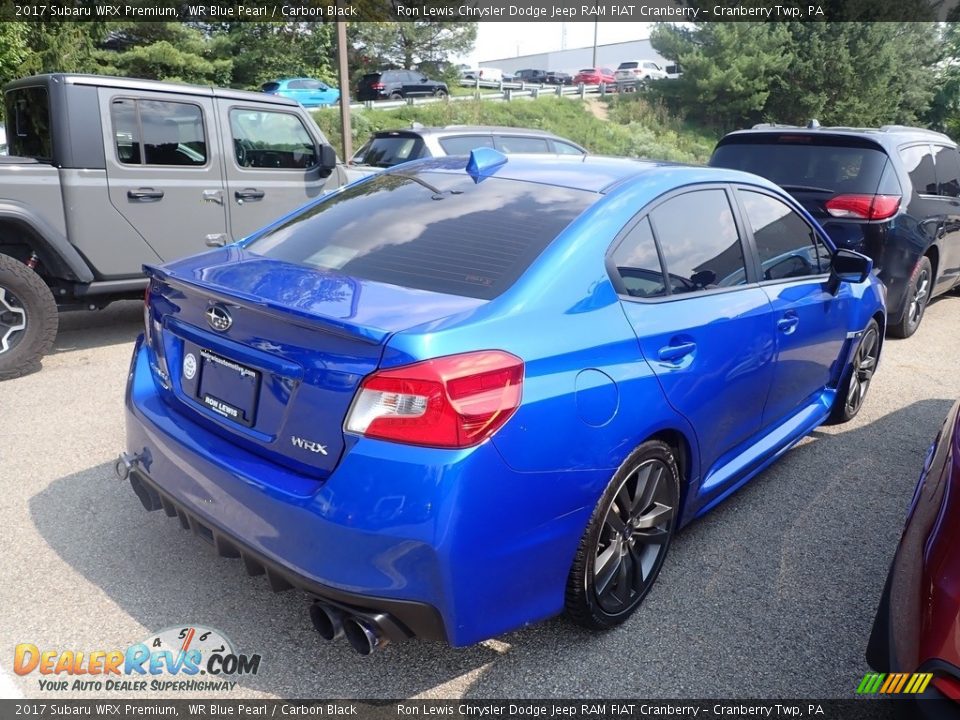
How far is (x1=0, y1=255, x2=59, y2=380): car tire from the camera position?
526cm

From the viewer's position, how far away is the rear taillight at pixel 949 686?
1716 millimetres

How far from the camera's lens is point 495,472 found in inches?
82.1

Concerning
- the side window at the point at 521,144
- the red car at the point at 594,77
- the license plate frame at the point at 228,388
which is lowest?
the license plate frame at the point at 228,388

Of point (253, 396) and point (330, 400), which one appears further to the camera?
point (253, 396)

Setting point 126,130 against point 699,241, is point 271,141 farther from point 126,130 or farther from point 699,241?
point 699,241

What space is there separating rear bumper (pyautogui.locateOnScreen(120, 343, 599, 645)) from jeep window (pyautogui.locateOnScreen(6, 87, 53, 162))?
4481mm

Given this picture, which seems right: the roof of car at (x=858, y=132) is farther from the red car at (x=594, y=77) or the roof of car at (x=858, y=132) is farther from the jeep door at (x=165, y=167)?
the red car at (x=594, y=77)

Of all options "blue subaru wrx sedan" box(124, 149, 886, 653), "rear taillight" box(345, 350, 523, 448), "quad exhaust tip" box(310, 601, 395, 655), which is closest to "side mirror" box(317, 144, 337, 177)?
"blue subaru wrx sedan" box(124, 149, 886, 653)

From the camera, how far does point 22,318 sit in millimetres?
5352

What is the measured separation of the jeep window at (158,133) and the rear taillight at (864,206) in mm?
5250

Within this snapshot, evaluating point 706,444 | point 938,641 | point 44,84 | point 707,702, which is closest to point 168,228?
point 44,84

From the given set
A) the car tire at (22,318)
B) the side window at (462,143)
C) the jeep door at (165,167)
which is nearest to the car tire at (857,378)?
the jeep door at (165,167)

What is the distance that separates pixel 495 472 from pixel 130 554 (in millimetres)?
1843

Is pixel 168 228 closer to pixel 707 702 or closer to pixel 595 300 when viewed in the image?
pixel 595 300
